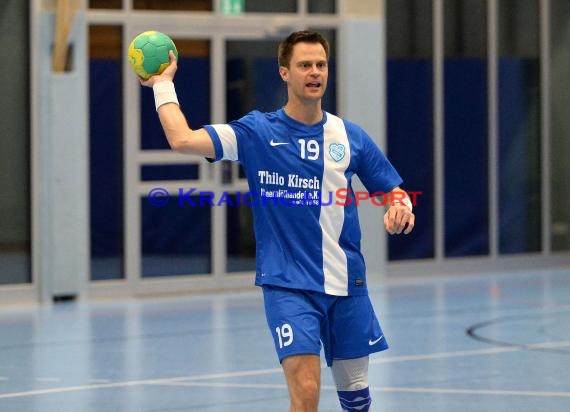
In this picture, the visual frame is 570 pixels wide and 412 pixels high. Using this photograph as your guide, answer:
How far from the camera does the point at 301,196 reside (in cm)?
593

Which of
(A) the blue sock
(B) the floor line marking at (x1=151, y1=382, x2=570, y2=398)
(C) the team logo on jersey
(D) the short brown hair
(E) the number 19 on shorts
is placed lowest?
(B) the floor line marking at (x1=151, y1=382, x2=570, y2=398)

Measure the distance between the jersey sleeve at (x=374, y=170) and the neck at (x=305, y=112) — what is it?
0.26m

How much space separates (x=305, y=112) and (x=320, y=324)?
38.1 inches

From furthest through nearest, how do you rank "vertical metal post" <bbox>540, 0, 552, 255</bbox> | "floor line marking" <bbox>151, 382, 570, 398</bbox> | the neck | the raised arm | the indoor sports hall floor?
"vertical metal post" <bbox>540, 0, 552, 255</bbox>
"floor line marking" <bbox>151, 382, 570, 398</bbox>
the indoor sports hall floor
the neck
the raised arm

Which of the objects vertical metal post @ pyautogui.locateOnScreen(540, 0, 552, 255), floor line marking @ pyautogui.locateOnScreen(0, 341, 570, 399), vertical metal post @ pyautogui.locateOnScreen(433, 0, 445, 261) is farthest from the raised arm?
vertical metal post @ pyautogui.locateOnScreen(540, 0, 552, 255)

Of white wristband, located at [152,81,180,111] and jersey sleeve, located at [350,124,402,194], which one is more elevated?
white wristband, located at [152,81,180,111]

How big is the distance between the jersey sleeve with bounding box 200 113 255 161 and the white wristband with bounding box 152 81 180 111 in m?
0.25

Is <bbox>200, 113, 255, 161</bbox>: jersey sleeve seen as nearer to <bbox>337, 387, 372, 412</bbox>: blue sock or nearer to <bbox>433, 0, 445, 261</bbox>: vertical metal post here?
<bbox>337, 387, 372, 412</bbox>: blue sock

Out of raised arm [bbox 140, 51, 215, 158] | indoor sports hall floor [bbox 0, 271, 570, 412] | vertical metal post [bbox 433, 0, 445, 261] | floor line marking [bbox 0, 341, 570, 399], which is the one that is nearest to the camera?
raised arm [bbox 140, 51, 215, 158]

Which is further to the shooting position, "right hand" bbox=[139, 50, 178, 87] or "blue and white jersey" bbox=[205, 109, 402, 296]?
"blue and white jersey" bbox=[205, 109, 402, 296]

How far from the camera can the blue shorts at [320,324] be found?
5.72 m

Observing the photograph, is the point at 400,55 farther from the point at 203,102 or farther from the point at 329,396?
the point at 329,396

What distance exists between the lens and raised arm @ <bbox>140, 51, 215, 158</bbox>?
18.5 feet

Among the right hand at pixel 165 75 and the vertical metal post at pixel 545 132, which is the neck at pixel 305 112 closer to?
the right hand at pixel 165 75
